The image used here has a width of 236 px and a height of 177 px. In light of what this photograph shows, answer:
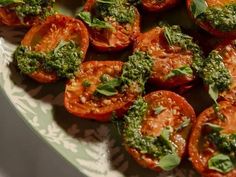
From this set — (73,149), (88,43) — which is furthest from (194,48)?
(73,149)

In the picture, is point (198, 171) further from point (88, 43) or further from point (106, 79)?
point (88, 43)

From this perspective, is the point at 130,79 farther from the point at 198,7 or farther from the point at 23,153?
the point at 23,153

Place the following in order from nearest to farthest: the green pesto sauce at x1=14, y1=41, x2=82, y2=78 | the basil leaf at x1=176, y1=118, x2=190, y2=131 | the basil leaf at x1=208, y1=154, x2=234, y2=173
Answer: the basil leaf at x1=208, y1=154, x2=234, y2=173 < the basil leaf at x1=176, y1=118, x2=190, y2=131 < the green pesto sauce at x1=14, y1=41, x2=82, y2=78

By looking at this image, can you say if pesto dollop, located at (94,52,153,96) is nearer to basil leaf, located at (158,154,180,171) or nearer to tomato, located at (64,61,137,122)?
tomato, located at (64,61,137,122)

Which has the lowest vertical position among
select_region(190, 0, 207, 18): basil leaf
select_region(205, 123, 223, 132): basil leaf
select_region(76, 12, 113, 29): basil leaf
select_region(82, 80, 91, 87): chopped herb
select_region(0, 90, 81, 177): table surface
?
select_region(0, 90, 81, 177): table surface

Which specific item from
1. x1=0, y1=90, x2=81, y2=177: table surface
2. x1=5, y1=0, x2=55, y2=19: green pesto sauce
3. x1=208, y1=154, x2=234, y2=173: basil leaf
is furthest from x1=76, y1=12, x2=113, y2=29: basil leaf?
x1=208, y1=154, x2=234, y2=173: basil leaf

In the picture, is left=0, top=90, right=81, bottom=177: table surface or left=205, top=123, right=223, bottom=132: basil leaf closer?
left=205, top=123, right=223, bottom=132: basil leaf

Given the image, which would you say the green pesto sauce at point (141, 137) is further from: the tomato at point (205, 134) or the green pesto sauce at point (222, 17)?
the green pesto sauce at point (222, 17)
